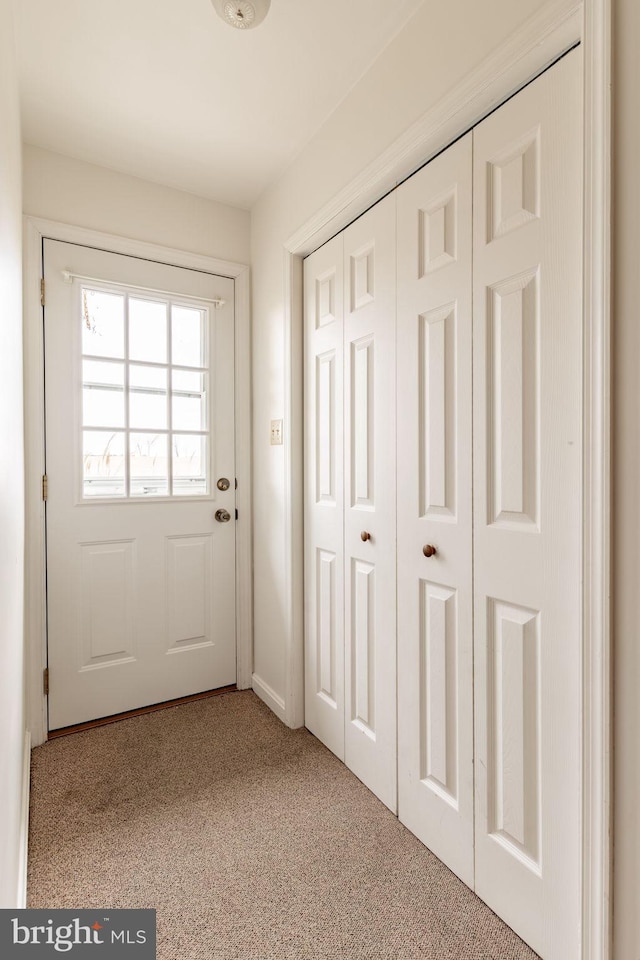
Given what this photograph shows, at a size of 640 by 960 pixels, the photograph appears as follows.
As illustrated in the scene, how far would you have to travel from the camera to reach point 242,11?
4.54 feet

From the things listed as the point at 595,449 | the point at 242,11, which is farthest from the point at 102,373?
the point at 595,449

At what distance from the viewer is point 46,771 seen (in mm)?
1850

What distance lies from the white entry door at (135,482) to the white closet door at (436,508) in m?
1.22

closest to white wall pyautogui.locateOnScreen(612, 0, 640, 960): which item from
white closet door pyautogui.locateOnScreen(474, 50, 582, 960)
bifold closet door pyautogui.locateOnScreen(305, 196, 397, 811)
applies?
white closet door pyautogui.locateOnScreen(474, 50, 582, 960)

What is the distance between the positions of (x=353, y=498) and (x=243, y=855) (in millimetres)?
1167

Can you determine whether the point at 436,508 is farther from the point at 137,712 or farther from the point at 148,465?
the point at 137,712

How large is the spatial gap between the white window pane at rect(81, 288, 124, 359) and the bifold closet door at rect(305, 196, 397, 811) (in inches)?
35.0

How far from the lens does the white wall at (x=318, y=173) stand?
1230 mm

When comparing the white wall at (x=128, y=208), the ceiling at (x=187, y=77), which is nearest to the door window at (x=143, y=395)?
the white wall at (x=128, y=208)

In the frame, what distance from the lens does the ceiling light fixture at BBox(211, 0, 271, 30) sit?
4.46 ft

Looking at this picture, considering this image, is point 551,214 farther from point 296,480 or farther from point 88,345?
point 88,345

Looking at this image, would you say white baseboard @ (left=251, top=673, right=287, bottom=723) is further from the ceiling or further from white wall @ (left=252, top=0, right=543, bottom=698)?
the ceiling

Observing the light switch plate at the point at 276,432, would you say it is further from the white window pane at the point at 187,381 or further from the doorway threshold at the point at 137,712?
the doorway threshold at the point at 137,712

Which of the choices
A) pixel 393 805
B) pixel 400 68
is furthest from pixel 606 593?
pixel 400 68
